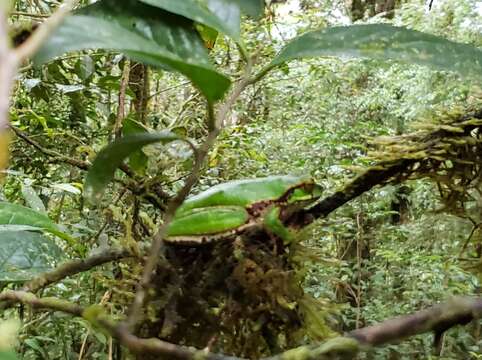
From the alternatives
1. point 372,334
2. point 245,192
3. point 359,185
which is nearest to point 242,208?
point 245,192

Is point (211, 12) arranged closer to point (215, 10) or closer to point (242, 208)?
point (215, 10)

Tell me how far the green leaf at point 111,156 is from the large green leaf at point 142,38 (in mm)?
60

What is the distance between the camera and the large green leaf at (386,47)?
49 centimetres

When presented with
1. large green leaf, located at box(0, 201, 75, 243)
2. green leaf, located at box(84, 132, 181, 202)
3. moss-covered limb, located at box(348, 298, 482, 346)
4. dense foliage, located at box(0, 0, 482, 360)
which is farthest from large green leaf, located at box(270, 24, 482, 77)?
large green leaf, located at box(0, 201, 75, 243)

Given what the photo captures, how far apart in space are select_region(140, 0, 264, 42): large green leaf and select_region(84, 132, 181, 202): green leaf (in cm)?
10

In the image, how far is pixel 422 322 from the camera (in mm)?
291

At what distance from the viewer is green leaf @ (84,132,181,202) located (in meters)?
0.47

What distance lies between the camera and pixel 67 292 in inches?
52.0

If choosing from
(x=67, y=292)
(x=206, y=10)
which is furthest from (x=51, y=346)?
(x=206, y=10)

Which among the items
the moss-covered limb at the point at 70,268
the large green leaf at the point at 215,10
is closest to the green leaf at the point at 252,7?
the large green leaf at the point at 215,10

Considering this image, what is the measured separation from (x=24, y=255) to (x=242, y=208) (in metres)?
0.31

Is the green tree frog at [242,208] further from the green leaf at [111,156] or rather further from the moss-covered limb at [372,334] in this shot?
the moss-covered limb at [372,334]

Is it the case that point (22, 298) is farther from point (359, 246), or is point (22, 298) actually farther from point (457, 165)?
point (359, 246)

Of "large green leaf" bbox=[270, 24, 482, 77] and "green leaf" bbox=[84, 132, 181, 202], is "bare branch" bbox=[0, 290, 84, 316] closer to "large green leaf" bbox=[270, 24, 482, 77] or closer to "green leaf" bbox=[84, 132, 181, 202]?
"green leaf" bbox=[84, 132, 181, 202]
